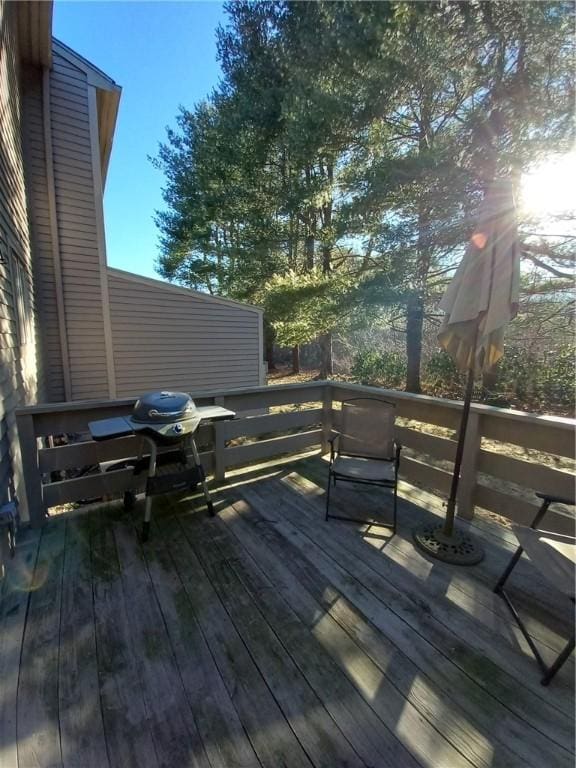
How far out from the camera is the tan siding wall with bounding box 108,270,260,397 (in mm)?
5309

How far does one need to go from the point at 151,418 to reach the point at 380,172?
208 inches

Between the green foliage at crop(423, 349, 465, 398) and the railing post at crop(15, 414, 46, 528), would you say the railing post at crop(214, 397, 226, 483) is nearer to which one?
the railing post at crop(15, 414, 46, 528)

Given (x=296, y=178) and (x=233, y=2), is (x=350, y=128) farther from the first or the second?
(x=233, y=2)

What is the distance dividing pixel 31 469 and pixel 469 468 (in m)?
3.16

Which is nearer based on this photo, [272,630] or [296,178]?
[272,630]

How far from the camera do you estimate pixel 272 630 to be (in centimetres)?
159

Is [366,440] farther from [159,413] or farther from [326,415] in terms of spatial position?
[159,413]

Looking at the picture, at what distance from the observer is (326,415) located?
3750 mm

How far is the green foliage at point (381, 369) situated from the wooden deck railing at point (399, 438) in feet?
24.9

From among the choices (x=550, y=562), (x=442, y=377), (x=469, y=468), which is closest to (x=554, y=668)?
(x=550, y=562)

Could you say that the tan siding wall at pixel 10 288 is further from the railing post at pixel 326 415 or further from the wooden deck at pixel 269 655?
the railing post at pixel 326 415

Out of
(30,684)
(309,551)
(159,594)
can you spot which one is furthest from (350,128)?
(30,684)

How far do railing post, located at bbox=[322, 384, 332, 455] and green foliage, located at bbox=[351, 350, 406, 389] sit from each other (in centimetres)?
697

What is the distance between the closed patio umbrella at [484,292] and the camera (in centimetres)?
176
